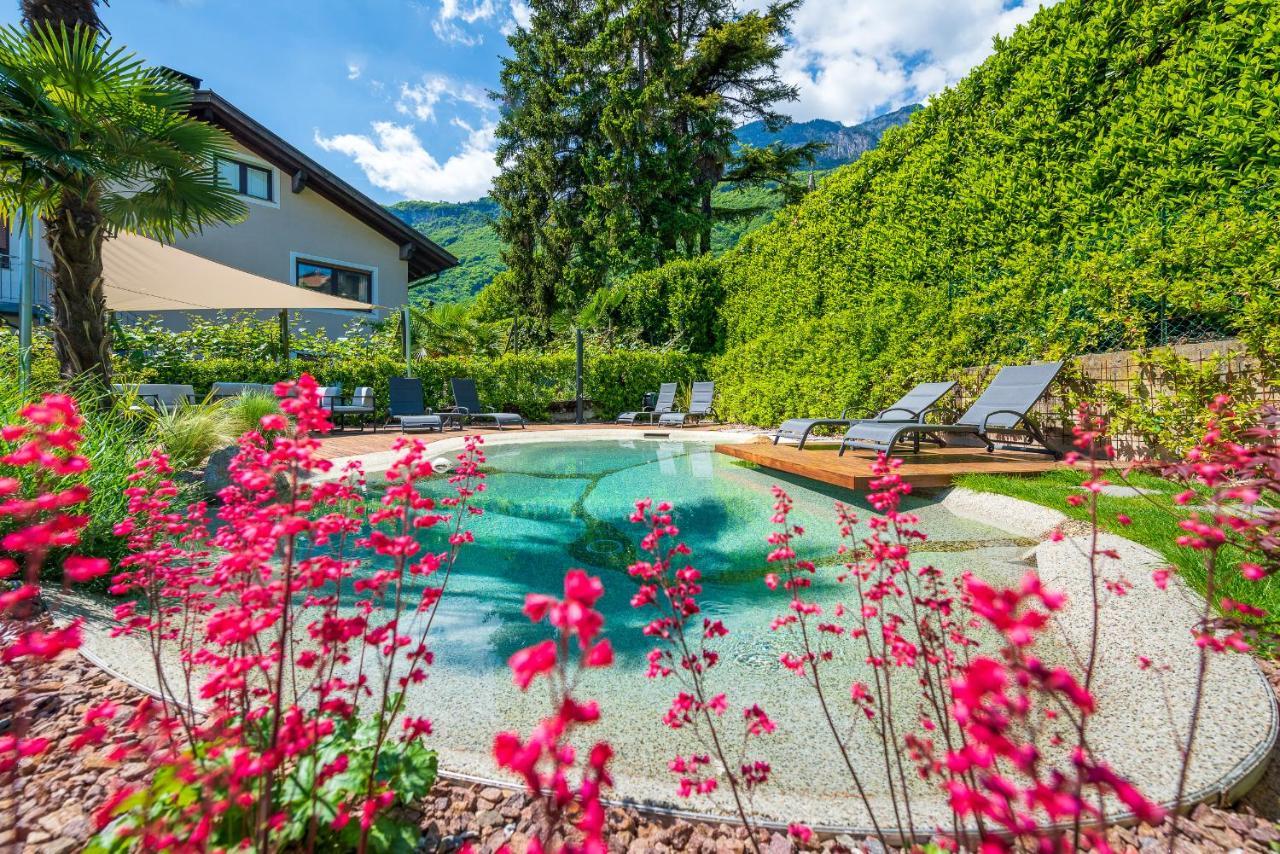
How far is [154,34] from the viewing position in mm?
12242

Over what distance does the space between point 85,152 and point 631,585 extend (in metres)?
5.77

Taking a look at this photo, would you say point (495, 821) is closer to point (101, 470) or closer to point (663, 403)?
point (101, 470)

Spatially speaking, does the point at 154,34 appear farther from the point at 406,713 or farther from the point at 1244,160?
the point at 1244,160

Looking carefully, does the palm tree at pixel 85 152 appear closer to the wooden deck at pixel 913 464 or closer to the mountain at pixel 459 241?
the wooden deck at pixel 913 464

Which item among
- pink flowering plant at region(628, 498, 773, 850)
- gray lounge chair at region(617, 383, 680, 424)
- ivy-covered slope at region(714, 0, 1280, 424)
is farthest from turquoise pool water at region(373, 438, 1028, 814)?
gray lounge chair at region(617, 383, 680, 424)

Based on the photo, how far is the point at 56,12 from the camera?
517cm

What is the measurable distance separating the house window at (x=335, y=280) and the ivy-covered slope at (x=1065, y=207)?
48.3 ft

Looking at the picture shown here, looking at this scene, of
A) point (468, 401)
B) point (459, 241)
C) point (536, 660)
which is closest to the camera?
point (536, 660)

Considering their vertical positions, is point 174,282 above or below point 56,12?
below

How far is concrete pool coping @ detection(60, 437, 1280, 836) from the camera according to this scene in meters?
1.59

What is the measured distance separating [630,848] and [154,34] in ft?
57.7

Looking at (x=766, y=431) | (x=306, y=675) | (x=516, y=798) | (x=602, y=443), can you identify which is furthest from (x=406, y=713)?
(x=766, y=431)

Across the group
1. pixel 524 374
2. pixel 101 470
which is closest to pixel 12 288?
pixel 524 374

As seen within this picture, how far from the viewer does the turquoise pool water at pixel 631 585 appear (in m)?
2.04
